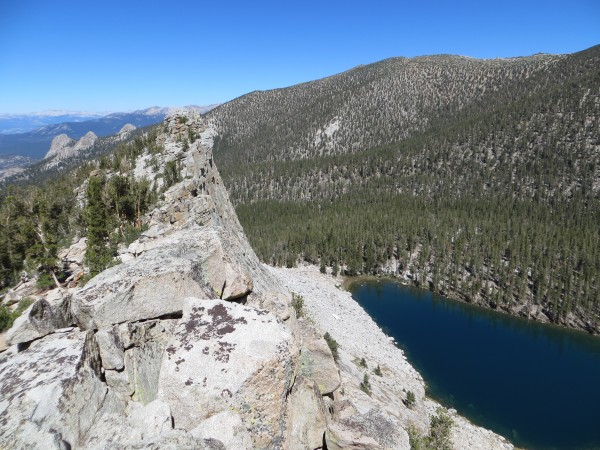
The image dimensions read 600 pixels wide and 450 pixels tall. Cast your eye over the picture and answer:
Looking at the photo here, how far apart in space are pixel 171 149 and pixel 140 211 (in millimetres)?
20951

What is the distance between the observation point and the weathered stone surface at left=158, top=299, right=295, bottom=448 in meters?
10.6

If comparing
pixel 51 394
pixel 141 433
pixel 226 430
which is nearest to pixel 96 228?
pixel 51 394

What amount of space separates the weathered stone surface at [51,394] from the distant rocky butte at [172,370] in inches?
1.0

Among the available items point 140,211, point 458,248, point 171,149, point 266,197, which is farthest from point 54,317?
point 266,197

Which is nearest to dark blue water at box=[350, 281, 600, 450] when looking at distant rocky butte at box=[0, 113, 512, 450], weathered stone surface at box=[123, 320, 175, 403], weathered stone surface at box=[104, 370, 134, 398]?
distant rocky butte at box=[0, 113, 512, 450]

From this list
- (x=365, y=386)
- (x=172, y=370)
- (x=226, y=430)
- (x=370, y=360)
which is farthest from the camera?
(x=370, y=360)

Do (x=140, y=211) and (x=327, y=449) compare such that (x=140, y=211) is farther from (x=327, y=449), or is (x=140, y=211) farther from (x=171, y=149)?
(x=327, y=449)

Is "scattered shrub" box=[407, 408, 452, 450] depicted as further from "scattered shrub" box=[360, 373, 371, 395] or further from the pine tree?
the pine tree

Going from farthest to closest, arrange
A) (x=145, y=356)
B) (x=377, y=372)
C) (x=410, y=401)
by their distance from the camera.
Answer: (x=377, y=372)
(x=410, y=401)
(x=145, y=356)

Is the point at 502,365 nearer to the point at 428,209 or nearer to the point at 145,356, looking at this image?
the point at 145,356

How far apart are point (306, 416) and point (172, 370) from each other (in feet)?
19.5

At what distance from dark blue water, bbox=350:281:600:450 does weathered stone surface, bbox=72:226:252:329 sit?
151 ft

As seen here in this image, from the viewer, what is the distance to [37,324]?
12.1 metres

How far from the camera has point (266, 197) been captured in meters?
179
